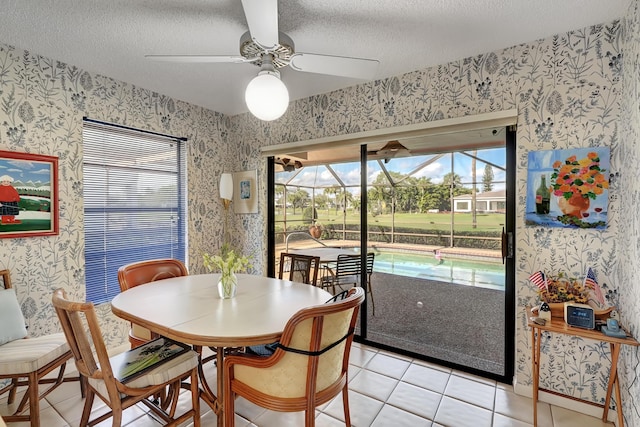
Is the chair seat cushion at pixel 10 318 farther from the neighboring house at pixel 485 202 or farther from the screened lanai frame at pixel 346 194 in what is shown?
the neighboring house at pixel 485 202

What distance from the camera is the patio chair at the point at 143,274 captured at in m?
2.18

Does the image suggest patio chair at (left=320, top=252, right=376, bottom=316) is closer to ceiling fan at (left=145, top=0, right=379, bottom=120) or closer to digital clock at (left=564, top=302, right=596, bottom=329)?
digital clock at (left=564, top=302, right=596, bottom=329)

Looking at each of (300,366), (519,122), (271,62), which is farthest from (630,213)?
(271,62)

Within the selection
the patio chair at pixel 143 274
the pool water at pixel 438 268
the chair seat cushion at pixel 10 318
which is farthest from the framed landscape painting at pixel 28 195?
the pool water at pixel 438 268

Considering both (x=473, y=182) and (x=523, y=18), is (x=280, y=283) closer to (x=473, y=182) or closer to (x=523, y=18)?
(x=473, y=182)

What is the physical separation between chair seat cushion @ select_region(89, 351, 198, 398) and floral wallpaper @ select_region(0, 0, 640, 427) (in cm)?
136

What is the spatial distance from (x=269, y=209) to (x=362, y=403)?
7.33ft

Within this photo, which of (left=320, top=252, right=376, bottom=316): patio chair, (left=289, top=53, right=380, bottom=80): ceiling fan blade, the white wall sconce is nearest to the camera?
(left=289, top=53, right=380, bottom=80): ceiling fan blade

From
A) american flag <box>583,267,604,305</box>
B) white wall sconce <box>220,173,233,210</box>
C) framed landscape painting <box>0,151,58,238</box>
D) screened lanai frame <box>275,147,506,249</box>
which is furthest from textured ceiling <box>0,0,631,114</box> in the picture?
american flag <box>583,267,604,305</box>

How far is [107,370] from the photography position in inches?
54.7

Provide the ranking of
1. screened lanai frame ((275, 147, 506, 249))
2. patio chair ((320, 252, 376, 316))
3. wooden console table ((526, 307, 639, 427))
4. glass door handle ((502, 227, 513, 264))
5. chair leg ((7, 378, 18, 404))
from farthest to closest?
1. patio chair ((320, 252, 376, 316))
2. screened lanai frame ((275, 147, 506, 249))
3. glass door handle ((502, 227, 513, 264))
4. chair leg ((7, 378, 18, 404))
5. wooden console table ((526, 307, 639, 427))

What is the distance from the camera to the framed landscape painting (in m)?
2.14

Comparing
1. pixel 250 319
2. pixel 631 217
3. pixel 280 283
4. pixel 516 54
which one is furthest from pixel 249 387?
pixel 516 54

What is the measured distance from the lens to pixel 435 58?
2348 mm
